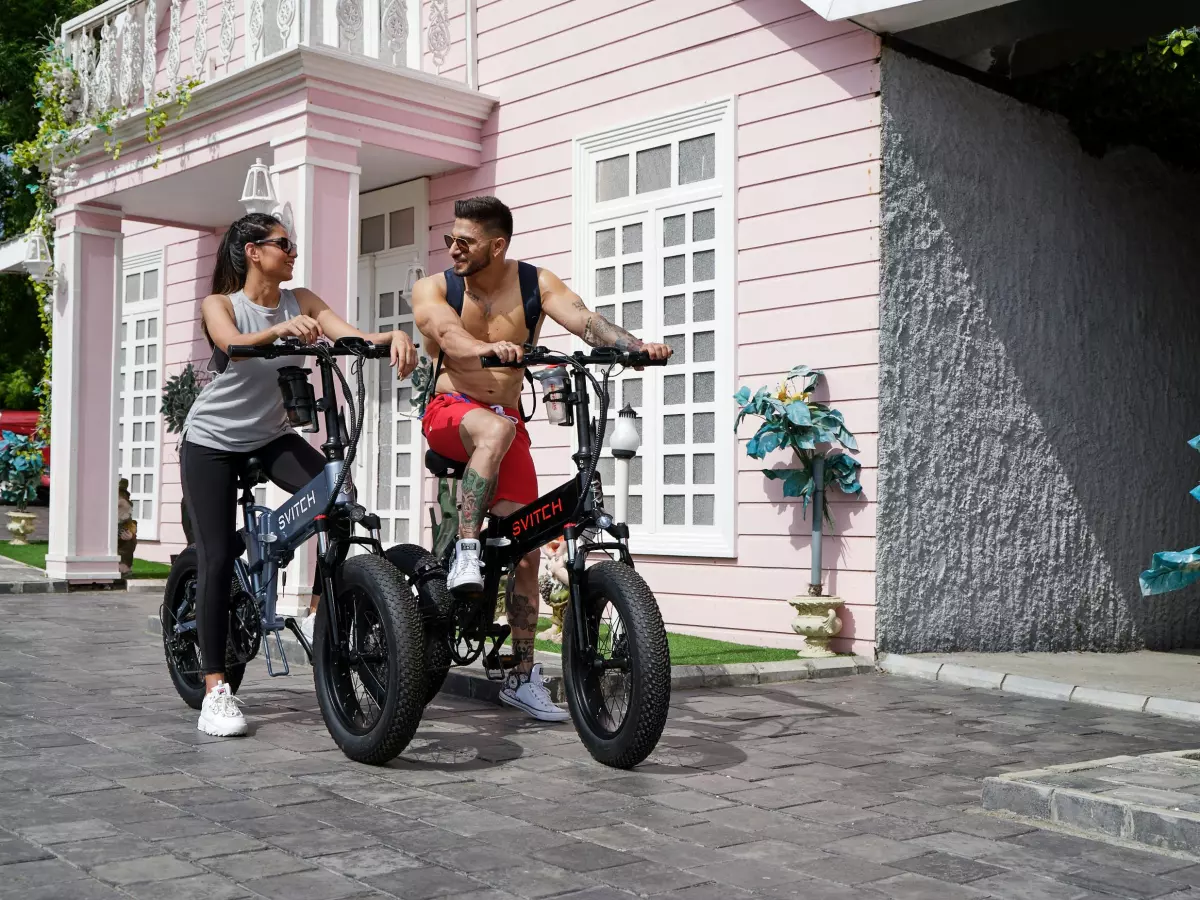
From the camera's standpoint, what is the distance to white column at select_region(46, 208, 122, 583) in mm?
10859

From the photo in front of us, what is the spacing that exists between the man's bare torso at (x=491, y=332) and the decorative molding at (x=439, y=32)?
557 cm

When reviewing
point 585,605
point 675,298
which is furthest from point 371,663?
point 675,298

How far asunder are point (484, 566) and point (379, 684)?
1.93ft

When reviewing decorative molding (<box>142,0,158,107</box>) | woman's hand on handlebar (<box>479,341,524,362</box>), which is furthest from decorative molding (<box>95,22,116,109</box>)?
woman's hand on handlebar (<box>479,341,524,362</box>)

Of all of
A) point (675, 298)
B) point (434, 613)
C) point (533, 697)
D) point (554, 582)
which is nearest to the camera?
point (434, 613)

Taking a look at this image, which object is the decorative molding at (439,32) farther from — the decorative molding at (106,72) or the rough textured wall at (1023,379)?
the rough textured wall at (1023,379)

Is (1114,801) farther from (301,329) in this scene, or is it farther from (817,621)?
(817,621)

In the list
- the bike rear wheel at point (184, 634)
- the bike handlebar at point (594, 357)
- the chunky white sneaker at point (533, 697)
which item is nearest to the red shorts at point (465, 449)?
the bike handlebar at point (594, 357)

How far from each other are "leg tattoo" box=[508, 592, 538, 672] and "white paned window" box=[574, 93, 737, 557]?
10.3 ft

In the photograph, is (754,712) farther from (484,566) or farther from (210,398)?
(210,398)

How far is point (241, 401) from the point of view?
16.3ft

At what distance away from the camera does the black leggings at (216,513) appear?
4926 mm

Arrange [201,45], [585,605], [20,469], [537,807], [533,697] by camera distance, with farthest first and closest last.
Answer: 1. [20,469]
2. [201,45]
3. [533,697]
4. [585,605]
5. [537,807]

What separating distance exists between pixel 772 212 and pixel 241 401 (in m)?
4.08
